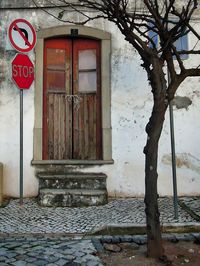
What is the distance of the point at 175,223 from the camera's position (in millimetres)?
5223

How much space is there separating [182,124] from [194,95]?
65 centimetres

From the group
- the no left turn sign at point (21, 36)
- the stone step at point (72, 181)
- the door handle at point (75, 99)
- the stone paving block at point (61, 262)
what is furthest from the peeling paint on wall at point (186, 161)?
the stone paving block at point (61, 262)

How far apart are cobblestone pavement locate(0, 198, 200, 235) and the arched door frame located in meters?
1.07

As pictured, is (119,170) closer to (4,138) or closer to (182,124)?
(182,124)

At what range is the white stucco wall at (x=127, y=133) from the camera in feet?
24.0

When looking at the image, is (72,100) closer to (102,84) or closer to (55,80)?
(55,80)

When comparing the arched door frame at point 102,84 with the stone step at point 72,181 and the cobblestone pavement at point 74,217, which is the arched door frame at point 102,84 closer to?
the stone step at point 72,181

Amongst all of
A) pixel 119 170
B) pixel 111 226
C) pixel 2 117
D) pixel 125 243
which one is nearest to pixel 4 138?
pixel 2 117

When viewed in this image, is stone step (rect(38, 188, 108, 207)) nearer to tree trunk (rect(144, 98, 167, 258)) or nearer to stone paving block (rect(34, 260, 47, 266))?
tree trunk (rect(144, 98, 167, 258))

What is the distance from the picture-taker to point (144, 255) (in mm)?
4168

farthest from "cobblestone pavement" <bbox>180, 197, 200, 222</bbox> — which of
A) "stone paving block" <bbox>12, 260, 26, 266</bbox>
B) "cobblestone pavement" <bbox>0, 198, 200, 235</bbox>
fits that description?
"stone paving block" <bbox>12, 260, 26, 266</bbox>

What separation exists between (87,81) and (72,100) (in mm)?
538

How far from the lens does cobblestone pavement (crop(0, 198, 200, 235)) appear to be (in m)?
5.22

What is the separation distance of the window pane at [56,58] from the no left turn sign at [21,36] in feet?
3.39
